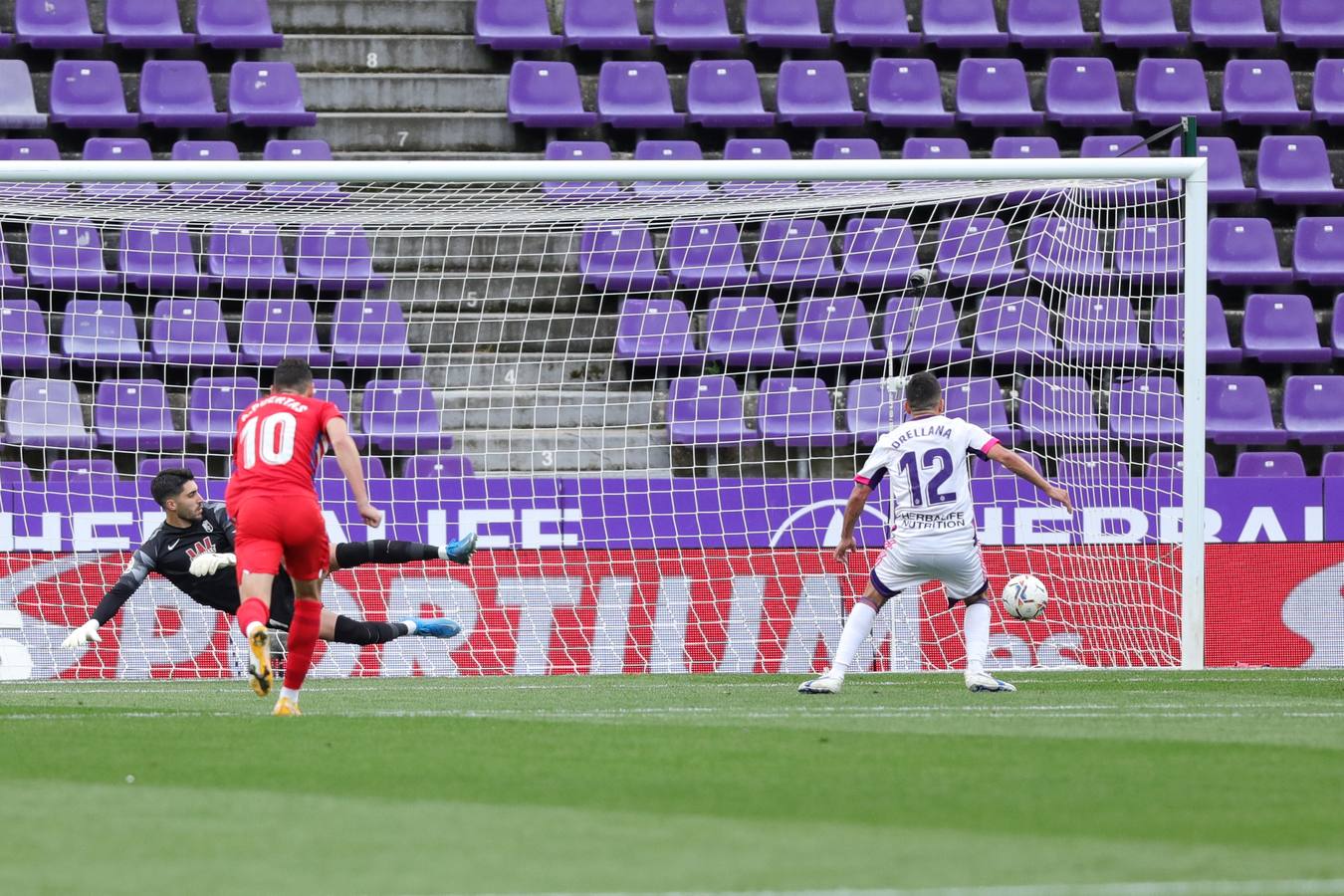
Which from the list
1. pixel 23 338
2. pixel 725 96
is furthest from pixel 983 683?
pixel 725 96

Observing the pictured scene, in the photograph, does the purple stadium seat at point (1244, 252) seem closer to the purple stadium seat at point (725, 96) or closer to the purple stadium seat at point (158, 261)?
the purple stadium seat at point (725, 96)

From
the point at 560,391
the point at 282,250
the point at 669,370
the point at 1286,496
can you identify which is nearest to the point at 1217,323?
the point at 1286,496

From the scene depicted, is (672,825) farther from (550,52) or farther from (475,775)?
(550,52)

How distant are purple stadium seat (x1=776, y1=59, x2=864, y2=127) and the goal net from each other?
4.45ft

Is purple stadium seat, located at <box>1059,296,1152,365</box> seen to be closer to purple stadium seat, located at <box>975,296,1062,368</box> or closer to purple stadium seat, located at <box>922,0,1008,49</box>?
purple stadium seat, located at <box>975,296,1062,368</box>

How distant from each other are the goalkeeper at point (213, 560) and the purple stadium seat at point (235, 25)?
26.5 ft

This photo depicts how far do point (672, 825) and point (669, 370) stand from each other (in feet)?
39.1

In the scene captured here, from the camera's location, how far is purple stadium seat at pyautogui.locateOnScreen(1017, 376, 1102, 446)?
15352 millimetres

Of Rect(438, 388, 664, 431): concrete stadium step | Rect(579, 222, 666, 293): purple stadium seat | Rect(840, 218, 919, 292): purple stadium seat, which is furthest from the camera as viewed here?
Rect(579, 222, 666, 293): purple stadium seat

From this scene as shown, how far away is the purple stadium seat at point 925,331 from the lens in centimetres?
1633

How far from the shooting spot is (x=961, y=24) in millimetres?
20641

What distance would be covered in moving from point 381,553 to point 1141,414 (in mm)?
7243

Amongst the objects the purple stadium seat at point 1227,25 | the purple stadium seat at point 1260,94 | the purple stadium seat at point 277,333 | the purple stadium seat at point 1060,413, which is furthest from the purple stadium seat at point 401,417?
the purple stadium seat at point 1227,25

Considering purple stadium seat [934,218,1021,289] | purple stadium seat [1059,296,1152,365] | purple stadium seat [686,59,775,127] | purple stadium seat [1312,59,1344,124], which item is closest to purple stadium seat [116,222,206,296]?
purple stadium seat [686,59,775,127]
